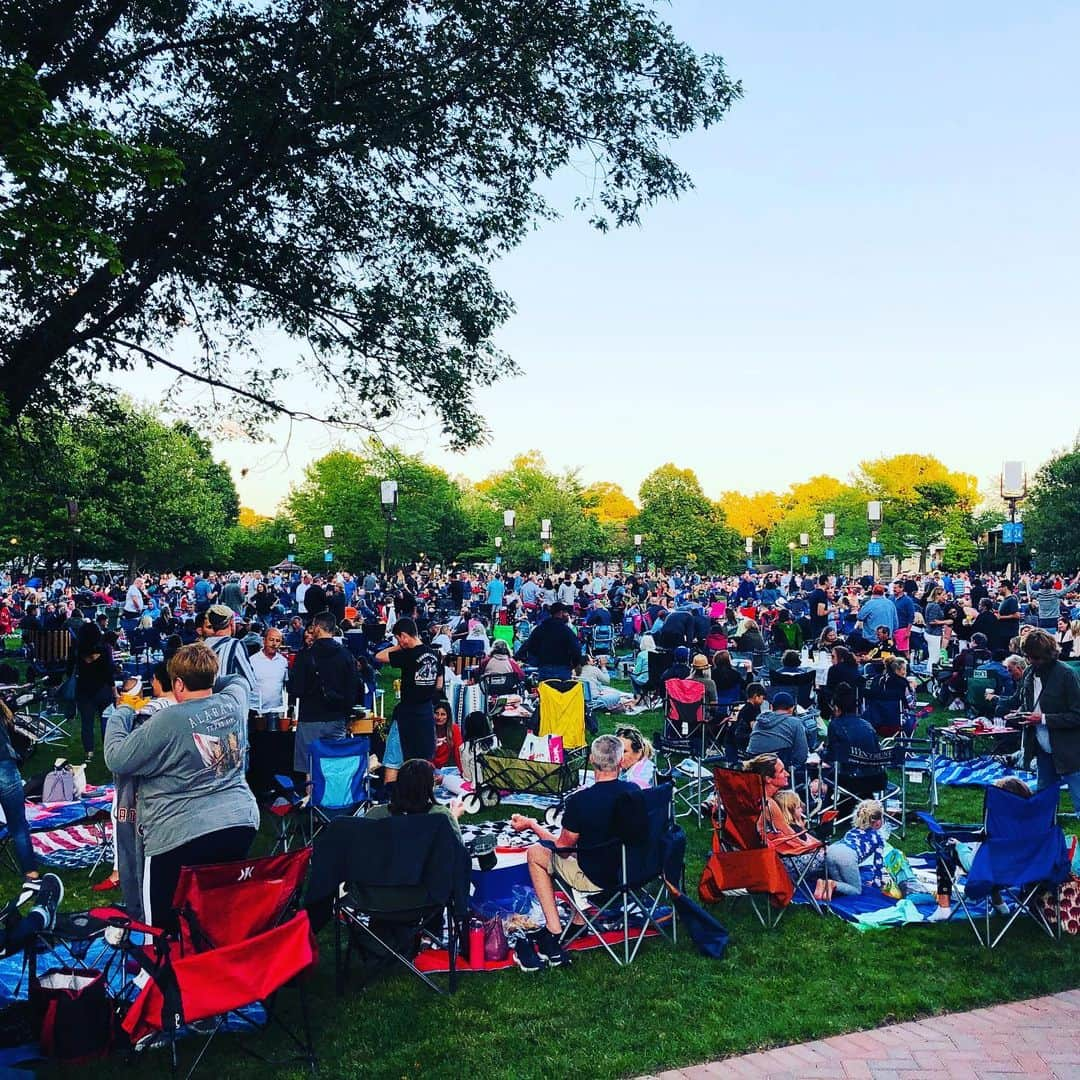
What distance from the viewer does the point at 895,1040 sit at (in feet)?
14.0

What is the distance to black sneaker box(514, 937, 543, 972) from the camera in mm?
5059

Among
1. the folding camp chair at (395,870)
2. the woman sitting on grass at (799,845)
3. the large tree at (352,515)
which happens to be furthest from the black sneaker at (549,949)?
the large tree at (352,515)

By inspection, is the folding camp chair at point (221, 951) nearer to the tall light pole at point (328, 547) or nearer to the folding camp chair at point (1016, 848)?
the folding camp chair at point (1016, 848)

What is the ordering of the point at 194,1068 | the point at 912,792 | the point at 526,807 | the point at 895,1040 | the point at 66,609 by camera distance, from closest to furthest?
the point at 194,1068 → the point at 895,1040 → the point at 526,807 → the point at 912,792 → the point at 66,609

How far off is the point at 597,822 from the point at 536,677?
8316 mm

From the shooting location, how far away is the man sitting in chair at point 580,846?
5082mm

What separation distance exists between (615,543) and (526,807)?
199 ft

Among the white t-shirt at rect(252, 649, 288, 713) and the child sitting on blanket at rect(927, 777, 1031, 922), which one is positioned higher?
the white t-shirt at rect(252, 649, 288, 713)

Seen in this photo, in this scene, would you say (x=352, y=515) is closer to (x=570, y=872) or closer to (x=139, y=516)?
(x=139, y=516)

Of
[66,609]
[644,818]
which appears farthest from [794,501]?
[644,818]

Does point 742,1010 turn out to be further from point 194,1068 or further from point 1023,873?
point 194,1068

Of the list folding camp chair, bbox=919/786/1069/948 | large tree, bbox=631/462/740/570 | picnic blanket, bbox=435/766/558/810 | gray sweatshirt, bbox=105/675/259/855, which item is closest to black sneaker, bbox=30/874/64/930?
gray sweatshirt, bbox=105/675/259/855

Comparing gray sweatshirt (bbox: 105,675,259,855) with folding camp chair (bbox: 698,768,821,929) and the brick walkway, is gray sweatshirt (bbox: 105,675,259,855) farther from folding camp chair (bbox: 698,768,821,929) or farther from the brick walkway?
A: folding camp chair (bbox: 698,768,821,929)

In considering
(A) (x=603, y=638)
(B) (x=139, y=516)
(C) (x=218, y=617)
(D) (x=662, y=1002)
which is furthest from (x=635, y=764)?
(B) (x=139, y=516)
